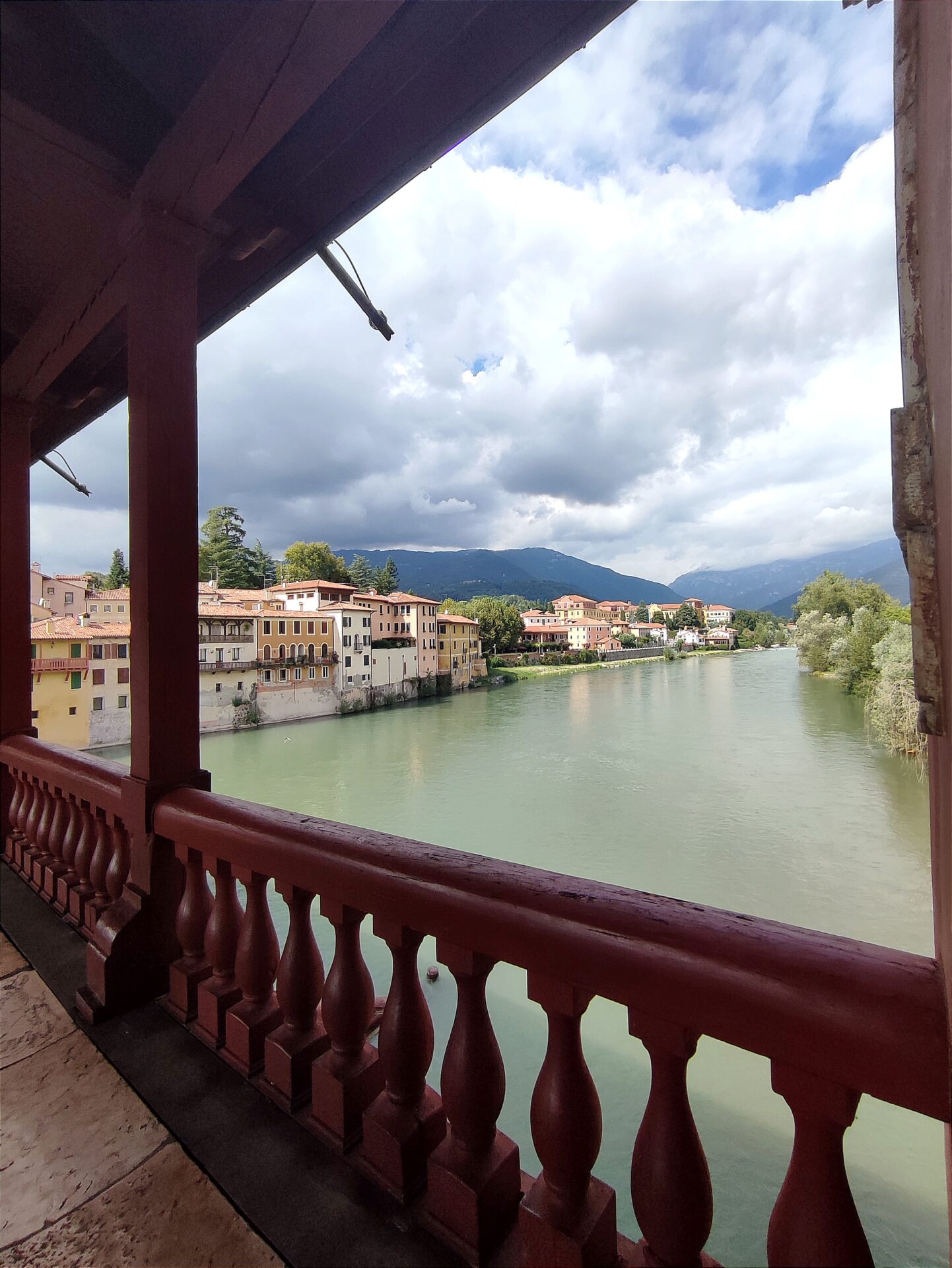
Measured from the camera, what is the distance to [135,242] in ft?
4.05

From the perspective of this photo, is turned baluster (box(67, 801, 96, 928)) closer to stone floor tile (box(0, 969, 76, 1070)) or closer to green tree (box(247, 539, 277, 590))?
stone floor tile (box(0, 969, 76, 1070))

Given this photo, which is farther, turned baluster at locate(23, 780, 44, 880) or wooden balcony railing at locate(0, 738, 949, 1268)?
turned baluster at locate(23, 780, 44, 880)

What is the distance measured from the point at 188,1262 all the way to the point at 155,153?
197cm

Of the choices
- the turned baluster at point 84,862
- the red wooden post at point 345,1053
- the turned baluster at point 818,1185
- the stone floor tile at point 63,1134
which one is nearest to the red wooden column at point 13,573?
the turned baluster at point 84,862

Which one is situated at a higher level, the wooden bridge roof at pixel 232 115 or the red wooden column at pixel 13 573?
the wooden bridge roof at pixel 232 115

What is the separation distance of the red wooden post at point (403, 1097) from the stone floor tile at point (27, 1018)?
836 mm

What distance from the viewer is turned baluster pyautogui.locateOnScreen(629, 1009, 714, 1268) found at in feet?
1.72

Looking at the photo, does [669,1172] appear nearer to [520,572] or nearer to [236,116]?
[236,116]

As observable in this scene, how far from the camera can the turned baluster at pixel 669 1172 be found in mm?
523

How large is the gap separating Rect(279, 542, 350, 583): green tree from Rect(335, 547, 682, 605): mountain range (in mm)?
47914

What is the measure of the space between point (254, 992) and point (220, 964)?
13cm

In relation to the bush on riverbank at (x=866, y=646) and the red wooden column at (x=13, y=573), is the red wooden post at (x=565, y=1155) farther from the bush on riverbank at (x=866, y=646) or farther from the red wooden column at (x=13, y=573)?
the bush on riverbank at (x=866, y=646)

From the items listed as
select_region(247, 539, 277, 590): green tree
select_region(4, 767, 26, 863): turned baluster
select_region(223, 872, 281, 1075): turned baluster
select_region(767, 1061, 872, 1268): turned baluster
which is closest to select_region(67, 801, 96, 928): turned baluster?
select_region(4, 767, 26, 863): turned baluster

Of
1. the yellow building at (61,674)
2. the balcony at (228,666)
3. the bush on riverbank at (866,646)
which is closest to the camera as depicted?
the yellow building at (61,674)
